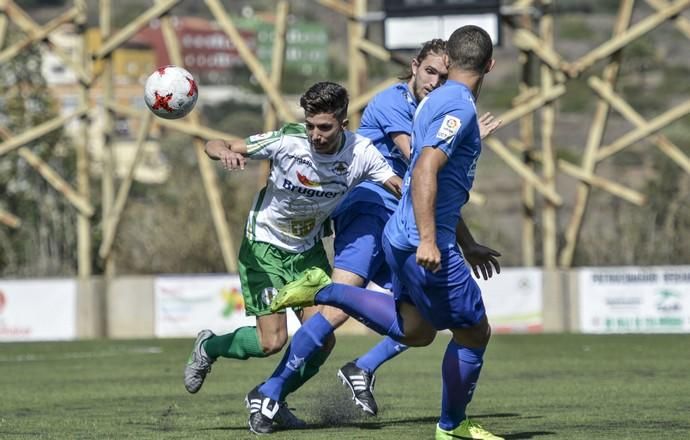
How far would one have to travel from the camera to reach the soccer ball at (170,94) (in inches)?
339

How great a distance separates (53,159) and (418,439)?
97.5 ft

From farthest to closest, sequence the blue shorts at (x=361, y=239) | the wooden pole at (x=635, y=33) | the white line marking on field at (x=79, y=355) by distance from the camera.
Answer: the wooden pole at (x=635, y=33)
the white line marking on field at (x=79, y=355)
the blue shorts at (x=361, y=239)

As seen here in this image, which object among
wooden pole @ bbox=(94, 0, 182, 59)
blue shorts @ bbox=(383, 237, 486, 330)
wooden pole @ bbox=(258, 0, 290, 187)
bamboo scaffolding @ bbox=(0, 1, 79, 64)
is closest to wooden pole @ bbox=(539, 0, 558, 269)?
wooden pole @ bbox=(258, 0, 290, 187)

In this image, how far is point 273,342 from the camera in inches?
316

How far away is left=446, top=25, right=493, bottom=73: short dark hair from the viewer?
21.8 ft

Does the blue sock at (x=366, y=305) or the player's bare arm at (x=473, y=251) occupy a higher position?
the player's bare arm at (x=473, y=251)

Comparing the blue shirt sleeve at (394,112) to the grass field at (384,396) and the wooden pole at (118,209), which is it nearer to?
the grass field at (384,396)

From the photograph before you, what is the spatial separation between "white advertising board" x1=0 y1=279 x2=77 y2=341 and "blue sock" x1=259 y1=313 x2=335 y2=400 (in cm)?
1527

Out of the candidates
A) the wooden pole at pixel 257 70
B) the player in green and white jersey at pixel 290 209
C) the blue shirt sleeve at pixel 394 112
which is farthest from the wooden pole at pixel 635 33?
the player in green and white jersey at pixel 290 209

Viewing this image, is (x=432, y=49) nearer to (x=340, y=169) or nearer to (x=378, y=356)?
(x=340, y=169)

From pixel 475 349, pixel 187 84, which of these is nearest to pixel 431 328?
pixel 475 349

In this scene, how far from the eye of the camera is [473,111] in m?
6.63

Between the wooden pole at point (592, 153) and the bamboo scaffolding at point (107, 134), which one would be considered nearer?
the wooden pole at point (592, 153)

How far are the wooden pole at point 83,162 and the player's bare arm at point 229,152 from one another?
17.6 meters
